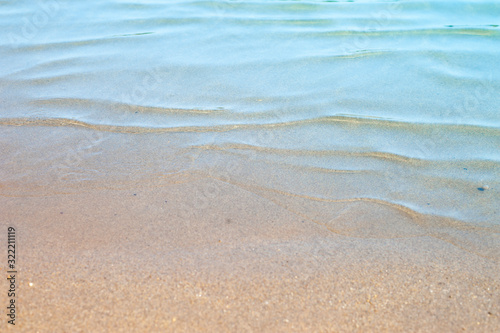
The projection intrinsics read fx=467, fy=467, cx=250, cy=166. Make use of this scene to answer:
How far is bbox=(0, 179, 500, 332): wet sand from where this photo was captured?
85.9 inches

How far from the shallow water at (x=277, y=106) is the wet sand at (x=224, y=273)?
0.20 metres

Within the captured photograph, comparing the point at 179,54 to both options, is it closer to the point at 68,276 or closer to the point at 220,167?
the point at 220,167

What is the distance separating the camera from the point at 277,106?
14.9 feet

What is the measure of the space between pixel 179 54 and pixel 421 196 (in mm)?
3599

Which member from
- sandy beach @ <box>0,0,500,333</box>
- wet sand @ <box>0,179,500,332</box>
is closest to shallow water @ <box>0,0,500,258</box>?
sandy beach @ <box>0,0,500,333</box>

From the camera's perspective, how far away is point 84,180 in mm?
3361

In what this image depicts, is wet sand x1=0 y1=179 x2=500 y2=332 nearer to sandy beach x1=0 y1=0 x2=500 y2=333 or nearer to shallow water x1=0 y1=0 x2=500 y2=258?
sandy beach x1=0 y1=0 x2=500 y2=333

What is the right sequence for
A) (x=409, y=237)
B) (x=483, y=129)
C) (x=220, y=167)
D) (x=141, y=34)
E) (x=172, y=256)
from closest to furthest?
(x=172, y=256), (x=409, y=237), (x=220, y=167), (x=483, y=129), (x=141, y=34)

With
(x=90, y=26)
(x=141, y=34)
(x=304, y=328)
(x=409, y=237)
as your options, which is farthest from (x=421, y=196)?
(x=90, y=26)

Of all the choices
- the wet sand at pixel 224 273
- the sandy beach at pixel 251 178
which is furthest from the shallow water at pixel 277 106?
the wet sand at pixel 224 273

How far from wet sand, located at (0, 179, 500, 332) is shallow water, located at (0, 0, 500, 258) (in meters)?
0.20

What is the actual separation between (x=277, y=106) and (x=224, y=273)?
7.89 ft

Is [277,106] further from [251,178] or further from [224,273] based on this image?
[224,273]

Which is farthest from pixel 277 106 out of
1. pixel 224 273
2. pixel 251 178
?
pixel 224 273
